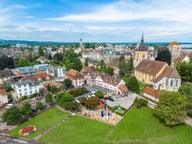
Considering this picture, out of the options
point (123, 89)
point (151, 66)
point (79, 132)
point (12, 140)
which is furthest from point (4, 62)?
point (151, 66)

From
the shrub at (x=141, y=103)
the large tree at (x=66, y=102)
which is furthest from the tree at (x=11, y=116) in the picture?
the shrub at (x=141, y=103)

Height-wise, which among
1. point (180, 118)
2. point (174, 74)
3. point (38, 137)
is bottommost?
point (38, 137)

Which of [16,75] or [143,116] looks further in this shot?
[16,75]

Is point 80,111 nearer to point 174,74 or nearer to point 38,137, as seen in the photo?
point 38,137

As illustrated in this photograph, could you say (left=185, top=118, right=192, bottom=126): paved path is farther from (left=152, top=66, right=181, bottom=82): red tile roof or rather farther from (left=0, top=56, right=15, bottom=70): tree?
(left=0, top=56, right=15, bottom=70): tree

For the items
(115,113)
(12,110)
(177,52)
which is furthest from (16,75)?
(177,52)

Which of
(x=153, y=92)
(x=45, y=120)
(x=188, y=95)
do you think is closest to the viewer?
(x=188, y=95)

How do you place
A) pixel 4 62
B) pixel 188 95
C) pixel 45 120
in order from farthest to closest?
pixel 4 62 → pixel 45 120 → pixel 188 95

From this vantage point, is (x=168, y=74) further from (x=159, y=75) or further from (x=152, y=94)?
(x=152, y=94)
